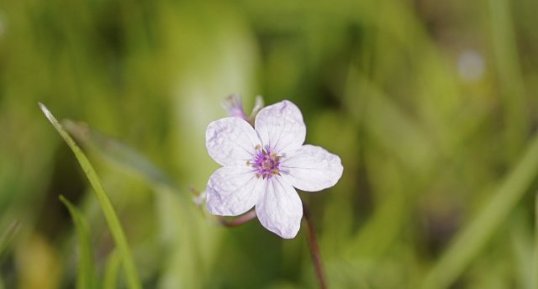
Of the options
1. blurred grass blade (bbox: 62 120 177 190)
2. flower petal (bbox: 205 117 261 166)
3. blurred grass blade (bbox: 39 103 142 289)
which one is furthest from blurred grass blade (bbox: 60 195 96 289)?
flower petal (bbox: 205 117 261 166)

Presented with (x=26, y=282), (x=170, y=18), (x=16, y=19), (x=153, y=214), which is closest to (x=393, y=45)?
(x=170, y=18)

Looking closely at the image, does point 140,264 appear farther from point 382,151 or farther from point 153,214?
point 382,151

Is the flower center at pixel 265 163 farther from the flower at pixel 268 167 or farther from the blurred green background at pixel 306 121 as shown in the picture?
the blurred green background at pixel 306 121

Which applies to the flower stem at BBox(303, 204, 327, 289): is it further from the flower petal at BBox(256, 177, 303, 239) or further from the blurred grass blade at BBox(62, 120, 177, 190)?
the blurred grass blade at BBox(62, 120, 177, 190)

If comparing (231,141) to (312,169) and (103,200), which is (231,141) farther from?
(103,200)

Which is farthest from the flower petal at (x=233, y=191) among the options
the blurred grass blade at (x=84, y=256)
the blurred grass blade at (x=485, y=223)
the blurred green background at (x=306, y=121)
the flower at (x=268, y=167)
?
the blurred grass blade at (x=485, y=223)

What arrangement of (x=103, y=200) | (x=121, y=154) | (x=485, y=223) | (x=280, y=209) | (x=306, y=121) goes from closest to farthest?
(x=280, y=209), (x=103, y=200), (x=121, y=154), (x=485, y=223), (x=306, y=121)

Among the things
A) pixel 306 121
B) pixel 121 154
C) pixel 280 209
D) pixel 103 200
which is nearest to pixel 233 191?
pixel 280 209

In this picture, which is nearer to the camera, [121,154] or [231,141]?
[231,141]
